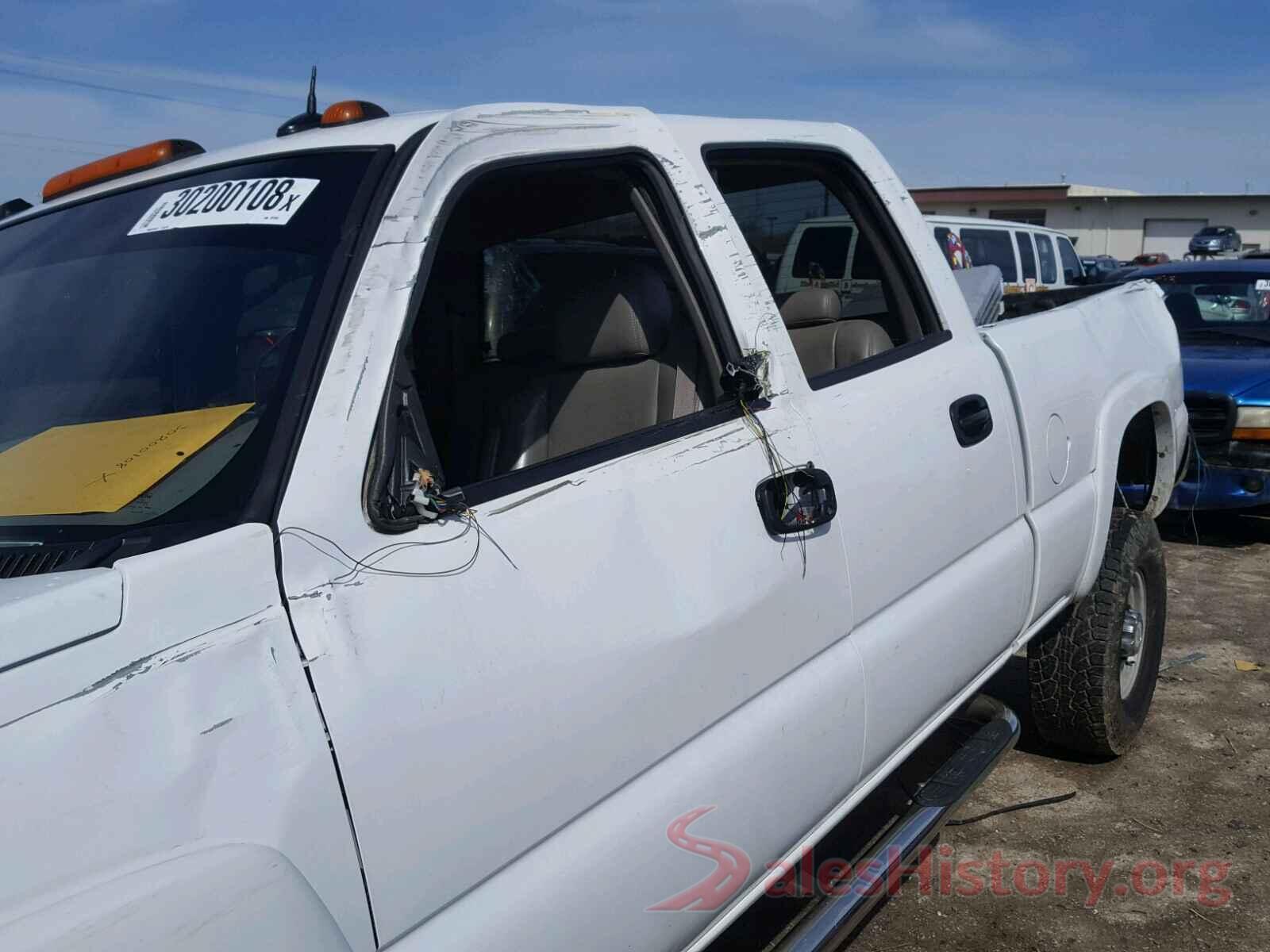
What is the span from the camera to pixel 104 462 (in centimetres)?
171

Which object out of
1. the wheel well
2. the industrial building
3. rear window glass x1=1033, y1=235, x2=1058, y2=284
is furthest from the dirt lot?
the industrial building

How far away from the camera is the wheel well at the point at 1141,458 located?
436 centimetres

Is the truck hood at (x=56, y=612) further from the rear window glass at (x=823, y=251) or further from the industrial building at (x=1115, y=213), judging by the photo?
the industrial building at (x=1115, y=213)

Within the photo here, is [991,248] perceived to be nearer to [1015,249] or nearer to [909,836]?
[1015,249]

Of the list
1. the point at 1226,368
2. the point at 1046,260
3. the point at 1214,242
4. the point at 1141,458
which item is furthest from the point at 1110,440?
the point at 1214,242

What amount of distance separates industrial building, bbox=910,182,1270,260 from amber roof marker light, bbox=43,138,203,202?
4708 cm

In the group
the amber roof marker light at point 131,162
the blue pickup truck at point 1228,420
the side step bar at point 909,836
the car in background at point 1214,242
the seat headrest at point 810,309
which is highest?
the car in background at point 1214,242

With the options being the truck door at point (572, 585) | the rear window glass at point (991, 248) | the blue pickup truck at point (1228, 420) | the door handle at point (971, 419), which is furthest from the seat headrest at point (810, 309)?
the rear window glass at point (991, 248)

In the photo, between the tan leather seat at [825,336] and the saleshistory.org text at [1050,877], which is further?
the saleshistory.org text at [1050,877]

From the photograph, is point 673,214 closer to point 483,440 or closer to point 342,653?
point 483,440

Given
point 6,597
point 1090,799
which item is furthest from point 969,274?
point 6,597

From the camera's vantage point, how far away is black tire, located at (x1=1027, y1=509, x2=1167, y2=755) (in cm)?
378

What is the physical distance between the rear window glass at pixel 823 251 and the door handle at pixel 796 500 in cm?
113

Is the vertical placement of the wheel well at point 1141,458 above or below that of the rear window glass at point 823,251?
below
